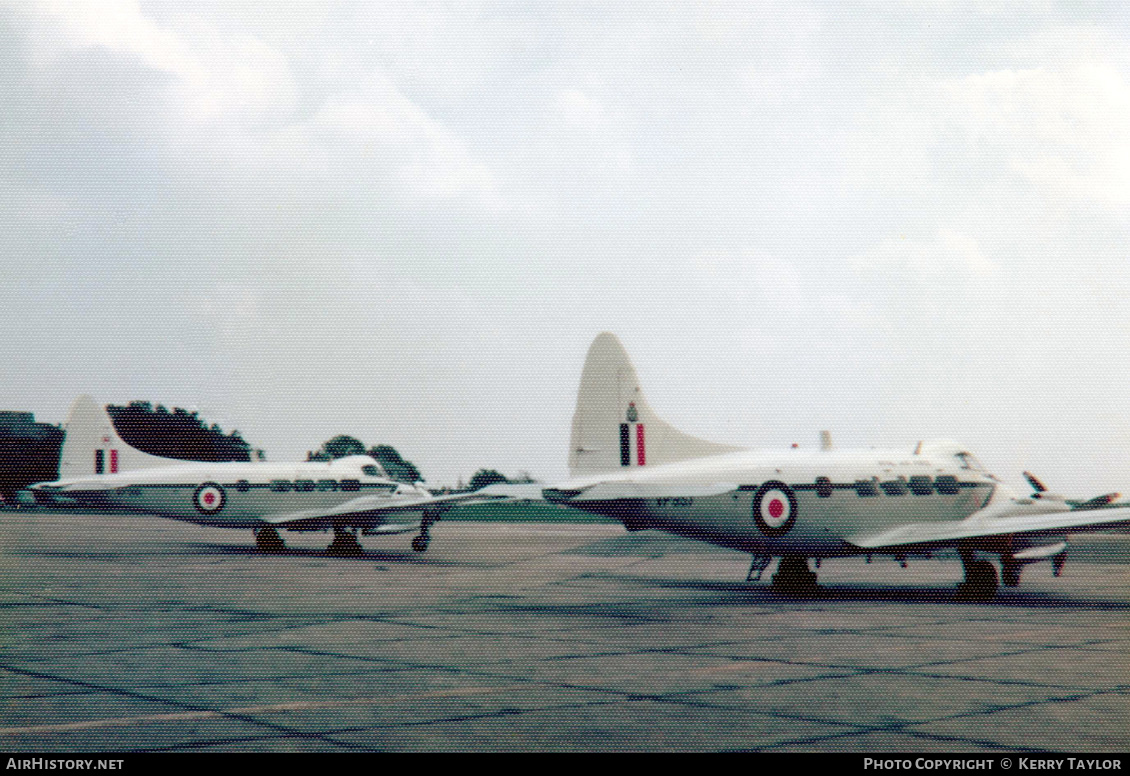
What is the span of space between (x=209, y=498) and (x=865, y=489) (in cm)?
2580

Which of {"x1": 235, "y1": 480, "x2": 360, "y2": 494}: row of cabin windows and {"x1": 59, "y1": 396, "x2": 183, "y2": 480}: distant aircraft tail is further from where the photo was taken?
{"x1": 59, "y1": 396, "x2": 183, "y2": 480}: distant aircraft tail

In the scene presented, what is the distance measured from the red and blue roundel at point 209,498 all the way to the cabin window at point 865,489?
2541 cm

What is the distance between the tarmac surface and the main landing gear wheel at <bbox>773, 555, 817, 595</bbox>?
421 millimetres

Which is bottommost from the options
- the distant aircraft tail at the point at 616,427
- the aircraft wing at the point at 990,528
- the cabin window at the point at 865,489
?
the aircraft wing at the point at 990,528

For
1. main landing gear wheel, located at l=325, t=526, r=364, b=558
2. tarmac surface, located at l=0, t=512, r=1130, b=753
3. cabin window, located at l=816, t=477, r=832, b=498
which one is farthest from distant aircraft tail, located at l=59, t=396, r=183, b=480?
cabin window, located at l=816, t=477, r=832, b=498

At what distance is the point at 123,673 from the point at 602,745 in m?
6.62

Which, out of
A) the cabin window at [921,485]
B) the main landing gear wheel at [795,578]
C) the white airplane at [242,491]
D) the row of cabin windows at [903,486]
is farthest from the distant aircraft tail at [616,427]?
the white airplane at [242,491]

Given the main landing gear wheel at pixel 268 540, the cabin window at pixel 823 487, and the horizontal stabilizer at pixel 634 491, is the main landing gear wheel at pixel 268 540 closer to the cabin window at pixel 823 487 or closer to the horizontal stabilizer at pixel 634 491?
the horizontal stabilizer at pixel 634 491

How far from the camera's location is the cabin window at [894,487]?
2348 centimetres

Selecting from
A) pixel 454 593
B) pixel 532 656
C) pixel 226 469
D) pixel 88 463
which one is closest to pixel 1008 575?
pixel 454 593

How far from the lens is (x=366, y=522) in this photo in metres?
39.8

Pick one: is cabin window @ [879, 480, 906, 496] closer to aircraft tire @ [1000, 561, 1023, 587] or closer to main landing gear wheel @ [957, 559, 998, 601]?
main landing gear wheel @ [957, 559, 998, 601]

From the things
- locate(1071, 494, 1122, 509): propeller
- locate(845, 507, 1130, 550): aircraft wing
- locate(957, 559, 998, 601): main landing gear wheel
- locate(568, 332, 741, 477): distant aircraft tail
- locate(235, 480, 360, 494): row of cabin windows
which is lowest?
locate(957, 559, 998, 601): main landing gear wheel

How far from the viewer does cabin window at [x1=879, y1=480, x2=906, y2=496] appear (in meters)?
23.5
